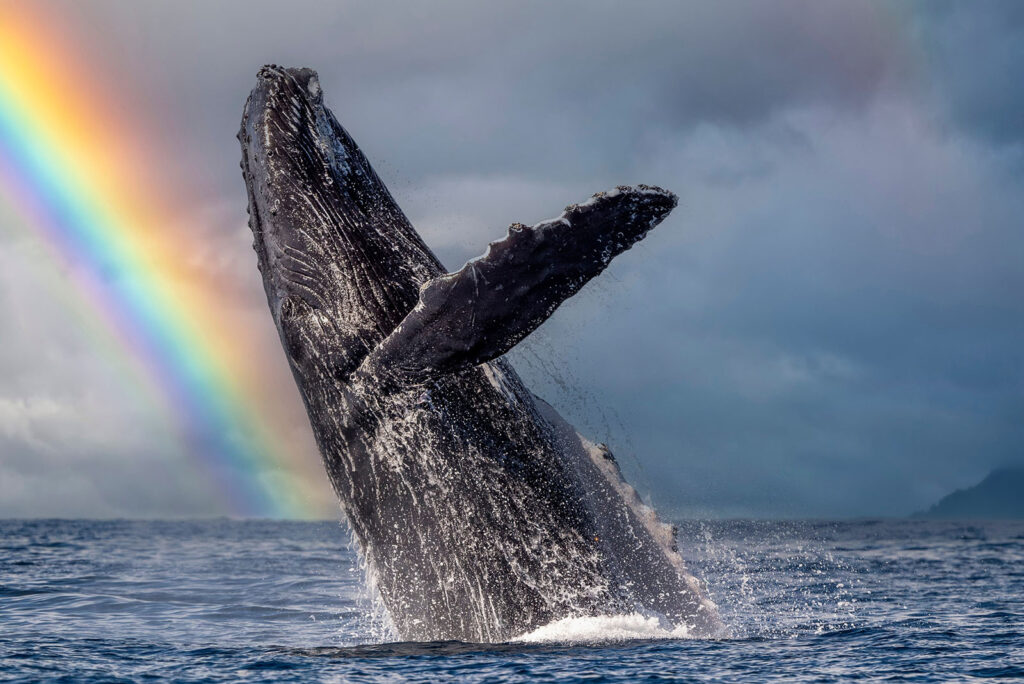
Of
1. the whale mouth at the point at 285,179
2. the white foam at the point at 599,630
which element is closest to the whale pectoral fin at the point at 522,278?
the whale mouth at the point at 285,179

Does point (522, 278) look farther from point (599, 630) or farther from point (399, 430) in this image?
point (599, 630)

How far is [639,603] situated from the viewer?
7648mm

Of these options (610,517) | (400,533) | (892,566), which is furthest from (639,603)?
(892,566)

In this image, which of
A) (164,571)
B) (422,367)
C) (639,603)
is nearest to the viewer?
(422,367)

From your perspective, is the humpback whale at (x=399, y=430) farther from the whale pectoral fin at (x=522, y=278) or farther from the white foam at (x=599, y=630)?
the whale pectoral fin at (x=522, y=278)

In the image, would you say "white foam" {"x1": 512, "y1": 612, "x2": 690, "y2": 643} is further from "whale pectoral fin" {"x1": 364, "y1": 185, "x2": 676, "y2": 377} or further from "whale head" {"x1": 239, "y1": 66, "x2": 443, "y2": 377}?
"whale head" {"x1": 239, "y1": 66, "x2": 443, "y2": 377}

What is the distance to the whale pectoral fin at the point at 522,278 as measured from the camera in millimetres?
5809

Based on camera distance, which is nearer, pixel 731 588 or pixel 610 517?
pixel 610 517

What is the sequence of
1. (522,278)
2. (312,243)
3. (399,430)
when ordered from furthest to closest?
(312,243), (399,430), (522,278)

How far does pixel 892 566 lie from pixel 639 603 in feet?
71.8

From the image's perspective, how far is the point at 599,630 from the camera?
289 inches

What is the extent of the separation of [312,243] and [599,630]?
144 inches

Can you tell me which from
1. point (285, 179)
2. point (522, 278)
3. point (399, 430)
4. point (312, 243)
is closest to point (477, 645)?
point (399, 430)

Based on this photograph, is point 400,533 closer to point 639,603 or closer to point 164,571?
point 639,603
